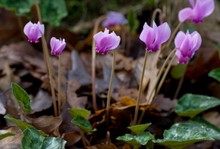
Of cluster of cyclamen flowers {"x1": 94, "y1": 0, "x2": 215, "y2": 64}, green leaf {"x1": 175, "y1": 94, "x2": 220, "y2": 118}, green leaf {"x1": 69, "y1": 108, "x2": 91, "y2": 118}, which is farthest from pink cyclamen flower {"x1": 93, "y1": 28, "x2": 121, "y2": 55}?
green leaf {"x1": 175, "y1": 94, "x2": 220, "y2": 118}

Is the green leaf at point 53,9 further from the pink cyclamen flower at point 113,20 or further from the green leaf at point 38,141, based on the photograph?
the green leaf at point 38,141

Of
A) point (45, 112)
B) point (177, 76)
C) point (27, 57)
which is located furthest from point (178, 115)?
point (27, 57)

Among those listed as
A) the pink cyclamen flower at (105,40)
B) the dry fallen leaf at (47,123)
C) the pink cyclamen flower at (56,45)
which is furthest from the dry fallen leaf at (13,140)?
the pink cyclamen flower at (105,40)

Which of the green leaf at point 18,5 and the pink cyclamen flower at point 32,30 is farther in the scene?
the green leaf at point 18,5

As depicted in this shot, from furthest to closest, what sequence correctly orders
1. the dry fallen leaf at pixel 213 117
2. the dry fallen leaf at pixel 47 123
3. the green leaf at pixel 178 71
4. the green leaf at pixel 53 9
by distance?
the green leaf at pixel 53 9 < the green leaf at pixel 178 71 < the dry fallen leaf at pixel 213 117 < the dry fallen leaf at pixel 47 123

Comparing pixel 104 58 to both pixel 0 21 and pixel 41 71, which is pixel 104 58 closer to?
pixel 41 71

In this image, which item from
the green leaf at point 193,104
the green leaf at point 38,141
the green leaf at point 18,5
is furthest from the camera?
the green leaf at point 18,5

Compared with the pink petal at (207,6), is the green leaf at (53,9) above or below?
below
